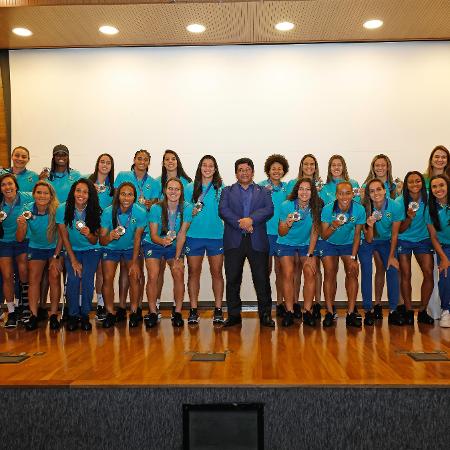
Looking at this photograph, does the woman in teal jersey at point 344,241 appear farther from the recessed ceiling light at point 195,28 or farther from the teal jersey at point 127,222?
the recessed ceiling light at point 195,28

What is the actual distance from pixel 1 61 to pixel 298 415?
594 centimetres

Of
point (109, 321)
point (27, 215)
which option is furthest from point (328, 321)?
point (27, 215)

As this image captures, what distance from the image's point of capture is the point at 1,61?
Answer: 6.89 metres

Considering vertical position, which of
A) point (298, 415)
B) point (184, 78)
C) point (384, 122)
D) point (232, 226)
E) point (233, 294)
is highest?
point (184, 78)

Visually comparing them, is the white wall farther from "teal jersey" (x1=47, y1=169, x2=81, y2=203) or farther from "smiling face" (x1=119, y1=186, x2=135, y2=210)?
"smiling face" (x1=119, y1=186, x2=135, y2=210)

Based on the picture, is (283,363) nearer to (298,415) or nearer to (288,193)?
(298,415)

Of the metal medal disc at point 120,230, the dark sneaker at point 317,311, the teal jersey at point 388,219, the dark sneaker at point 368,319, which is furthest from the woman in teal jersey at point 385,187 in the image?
the metal medal disc at point 120,230

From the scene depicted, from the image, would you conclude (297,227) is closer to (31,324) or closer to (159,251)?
(159,251)

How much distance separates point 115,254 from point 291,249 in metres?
1.58

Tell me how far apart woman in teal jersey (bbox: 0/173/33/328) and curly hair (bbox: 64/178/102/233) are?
605mm

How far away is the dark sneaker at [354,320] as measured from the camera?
4.73 meters

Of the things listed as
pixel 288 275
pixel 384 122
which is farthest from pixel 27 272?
pixel 384 122

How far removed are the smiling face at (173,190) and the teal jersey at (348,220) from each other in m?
1.27

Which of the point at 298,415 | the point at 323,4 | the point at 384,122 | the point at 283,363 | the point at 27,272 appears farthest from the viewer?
the point at 384,122
